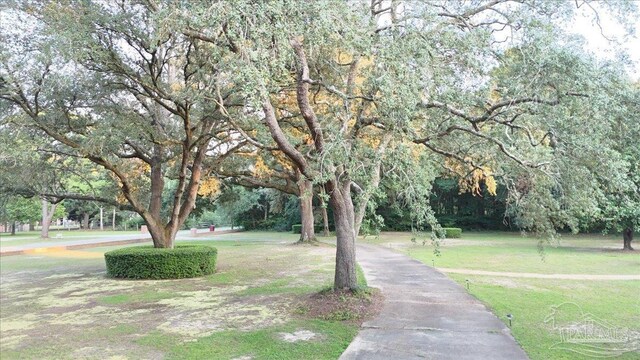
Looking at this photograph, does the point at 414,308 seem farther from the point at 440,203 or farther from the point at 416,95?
the point at 440,203

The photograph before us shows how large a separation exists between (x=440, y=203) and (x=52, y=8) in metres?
38.9

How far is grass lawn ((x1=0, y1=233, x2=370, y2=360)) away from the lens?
6395 mm

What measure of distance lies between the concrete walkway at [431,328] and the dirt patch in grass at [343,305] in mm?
249

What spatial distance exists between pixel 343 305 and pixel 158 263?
7.25 meters

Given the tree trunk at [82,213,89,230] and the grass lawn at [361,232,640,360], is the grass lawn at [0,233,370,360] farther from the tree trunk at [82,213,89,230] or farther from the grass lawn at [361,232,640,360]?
the tree trunk at [82,213,89,230]

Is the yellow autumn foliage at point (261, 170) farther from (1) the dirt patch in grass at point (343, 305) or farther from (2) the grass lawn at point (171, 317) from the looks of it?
(1) the dirt patch in grass at point (343, 305)

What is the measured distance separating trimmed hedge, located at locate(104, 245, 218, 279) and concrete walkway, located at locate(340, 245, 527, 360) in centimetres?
564

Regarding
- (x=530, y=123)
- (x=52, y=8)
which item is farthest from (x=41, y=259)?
(x=530, y=123)

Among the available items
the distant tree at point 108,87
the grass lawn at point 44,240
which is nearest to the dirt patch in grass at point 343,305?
the distant tree at point 108,87

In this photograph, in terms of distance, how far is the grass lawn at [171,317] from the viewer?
6395 millimetres

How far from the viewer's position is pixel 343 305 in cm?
862

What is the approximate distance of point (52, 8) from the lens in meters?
9.80

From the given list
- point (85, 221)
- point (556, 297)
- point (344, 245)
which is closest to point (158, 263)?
point (344, 245)

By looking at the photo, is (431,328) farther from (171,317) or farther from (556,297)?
(171,317)
